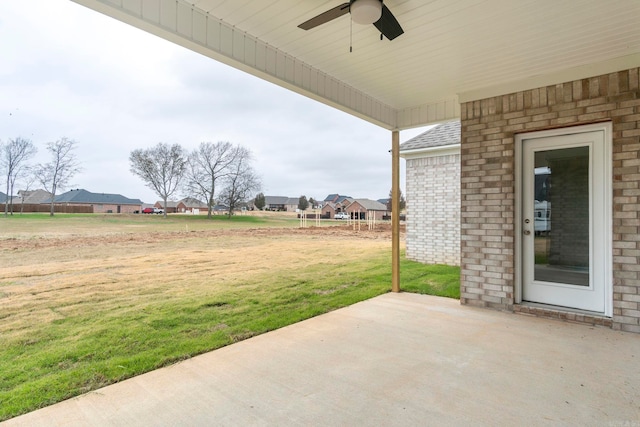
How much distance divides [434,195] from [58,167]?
24.1 ft

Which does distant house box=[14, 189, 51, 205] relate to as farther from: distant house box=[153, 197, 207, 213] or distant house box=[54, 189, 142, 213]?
distant house box=[153, 197, 207, 213]

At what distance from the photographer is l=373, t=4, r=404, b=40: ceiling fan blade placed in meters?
2.20

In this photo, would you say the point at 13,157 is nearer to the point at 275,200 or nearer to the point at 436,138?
the point at 275,200

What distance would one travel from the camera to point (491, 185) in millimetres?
4172

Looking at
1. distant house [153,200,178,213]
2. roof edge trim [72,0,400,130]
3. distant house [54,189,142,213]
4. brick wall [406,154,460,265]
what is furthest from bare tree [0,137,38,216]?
Result: brick wall [406,154,460,265]

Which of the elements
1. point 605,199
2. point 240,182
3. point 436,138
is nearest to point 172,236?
point 240,182

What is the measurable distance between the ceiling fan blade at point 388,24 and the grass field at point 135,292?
117 inches

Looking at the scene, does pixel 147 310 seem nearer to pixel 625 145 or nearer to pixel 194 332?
pixel 194 332

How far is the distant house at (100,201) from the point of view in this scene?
12.9 feet

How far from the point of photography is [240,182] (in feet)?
20.6

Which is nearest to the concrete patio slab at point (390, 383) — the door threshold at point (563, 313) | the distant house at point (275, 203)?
the door threshold at point (563, 313)

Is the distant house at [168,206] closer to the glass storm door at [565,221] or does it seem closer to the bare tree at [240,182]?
the bare tree at [240,182]

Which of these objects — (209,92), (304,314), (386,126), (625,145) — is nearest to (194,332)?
(304,314)

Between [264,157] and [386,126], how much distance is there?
9.69 feet
